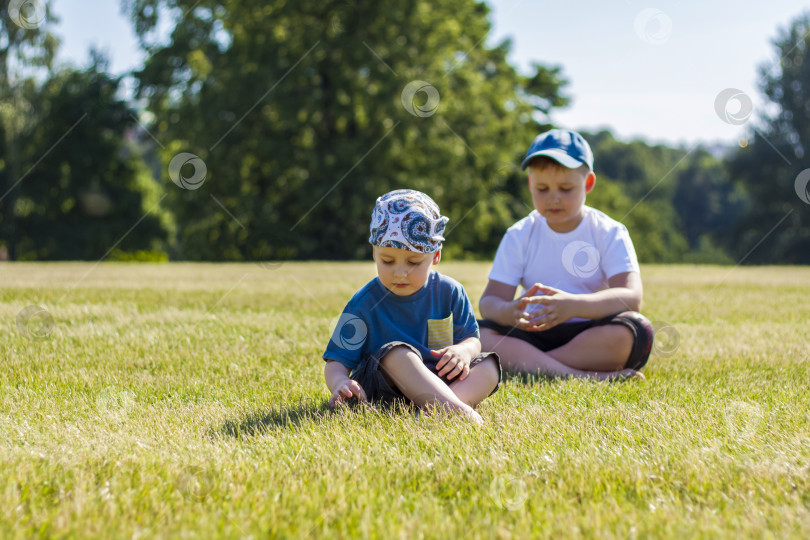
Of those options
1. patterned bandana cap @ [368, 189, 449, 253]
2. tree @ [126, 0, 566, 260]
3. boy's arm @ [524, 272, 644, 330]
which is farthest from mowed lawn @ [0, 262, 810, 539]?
tree @ [126, 0, 566, 260]

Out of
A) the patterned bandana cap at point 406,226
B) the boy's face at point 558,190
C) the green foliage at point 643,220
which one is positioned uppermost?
the boy's face at point 558,190

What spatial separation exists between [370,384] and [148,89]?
26.0m

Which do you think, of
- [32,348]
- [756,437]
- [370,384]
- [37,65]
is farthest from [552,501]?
[37,65]

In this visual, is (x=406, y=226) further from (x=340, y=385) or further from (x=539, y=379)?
(x=539, y=379)

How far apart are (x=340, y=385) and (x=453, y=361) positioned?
0.49 metres

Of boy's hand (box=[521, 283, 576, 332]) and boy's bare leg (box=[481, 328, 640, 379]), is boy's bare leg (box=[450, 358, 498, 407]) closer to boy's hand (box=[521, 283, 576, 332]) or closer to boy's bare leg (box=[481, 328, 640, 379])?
boy's hand (box=[521, 283, 576, 332])

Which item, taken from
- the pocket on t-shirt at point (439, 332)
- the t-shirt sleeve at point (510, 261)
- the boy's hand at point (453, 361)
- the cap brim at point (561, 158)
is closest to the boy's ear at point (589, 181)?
the cap brim at point (561, 158)

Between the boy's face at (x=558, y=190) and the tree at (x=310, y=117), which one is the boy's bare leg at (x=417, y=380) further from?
the tree at (x=310, y=117)

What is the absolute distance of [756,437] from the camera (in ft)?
8.59

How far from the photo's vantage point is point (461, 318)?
3.36 m

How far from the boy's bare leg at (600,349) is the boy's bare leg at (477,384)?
1017mm

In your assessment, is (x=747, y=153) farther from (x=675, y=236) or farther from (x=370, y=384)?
(x=370, y=384)

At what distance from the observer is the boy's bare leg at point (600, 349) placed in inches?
157

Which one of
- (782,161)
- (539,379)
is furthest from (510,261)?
(782,161)
